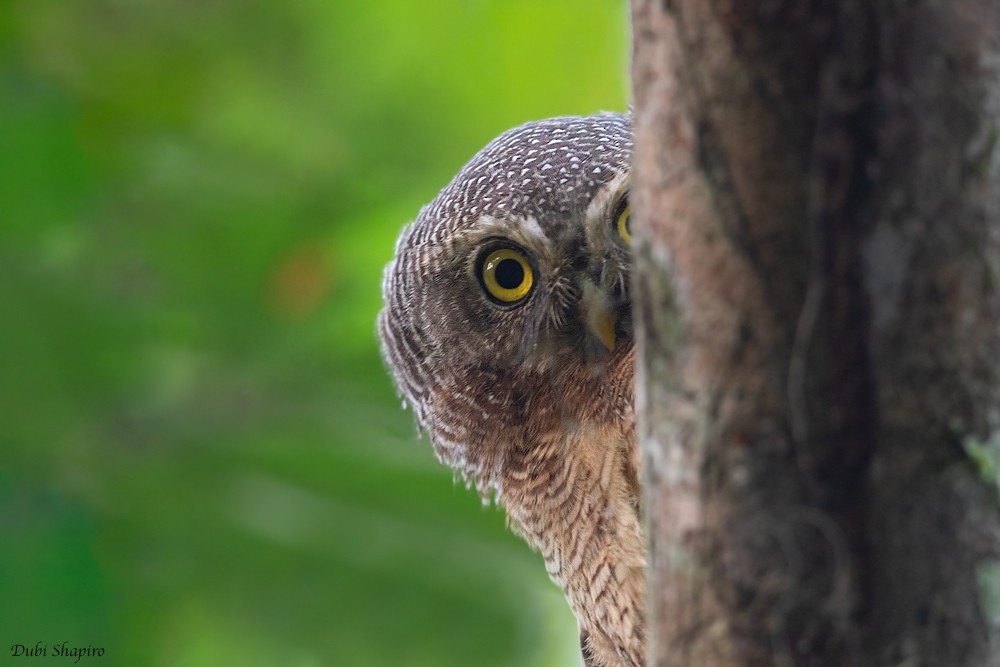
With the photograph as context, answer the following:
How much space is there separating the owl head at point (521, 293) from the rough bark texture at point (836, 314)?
1.45 metres

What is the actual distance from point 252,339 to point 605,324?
2.32m

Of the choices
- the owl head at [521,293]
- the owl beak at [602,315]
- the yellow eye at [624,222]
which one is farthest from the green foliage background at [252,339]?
the yellow eye at [624,222]

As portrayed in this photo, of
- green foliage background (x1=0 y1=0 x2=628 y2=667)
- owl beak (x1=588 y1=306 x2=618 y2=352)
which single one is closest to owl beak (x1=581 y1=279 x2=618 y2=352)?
owl beak (x1=588 y1=306 x2=618 y2=352)

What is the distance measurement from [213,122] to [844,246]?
3.60 metres

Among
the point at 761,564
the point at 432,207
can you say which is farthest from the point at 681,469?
the point at 432,207

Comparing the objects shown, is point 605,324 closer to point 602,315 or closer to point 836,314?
point 602,315

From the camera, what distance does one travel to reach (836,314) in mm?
931

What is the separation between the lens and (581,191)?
2.58 metres

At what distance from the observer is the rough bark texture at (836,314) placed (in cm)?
91

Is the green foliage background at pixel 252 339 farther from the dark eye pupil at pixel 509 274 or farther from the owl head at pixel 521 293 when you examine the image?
the dark eye pupil at pixel 509 274

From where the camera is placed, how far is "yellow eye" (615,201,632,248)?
8.06 ft

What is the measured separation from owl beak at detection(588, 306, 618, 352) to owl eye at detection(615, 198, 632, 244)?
7.2 inches
